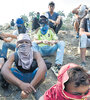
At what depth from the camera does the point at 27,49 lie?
2.96 m

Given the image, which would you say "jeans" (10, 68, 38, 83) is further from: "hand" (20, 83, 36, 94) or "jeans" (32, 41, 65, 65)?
"jeans" (32, 41, 65, 65)

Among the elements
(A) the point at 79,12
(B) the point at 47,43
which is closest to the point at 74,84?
(B) the point at 47,43

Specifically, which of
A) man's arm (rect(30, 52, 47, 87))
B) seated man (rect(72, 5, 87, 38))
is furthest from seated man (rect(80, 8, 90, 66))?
man's arm (rect(30, 52, 47, 87))

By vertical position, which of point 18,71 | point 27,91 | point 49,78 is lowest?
point 49,78

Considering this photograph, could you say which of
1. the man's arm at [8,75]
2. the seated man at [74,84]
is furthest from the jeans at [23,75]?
the seated man at [74,84]

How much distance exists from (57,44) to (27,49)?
1.48 metres

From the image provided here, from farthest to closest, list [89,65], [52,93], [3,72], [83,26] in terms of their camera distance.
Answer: [83,26]
[89,65]
[3,72]
[52,93]

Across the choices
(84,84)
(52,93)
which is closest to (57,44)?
(52,93)

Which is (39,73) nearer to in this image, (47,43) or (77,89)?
(77,89)

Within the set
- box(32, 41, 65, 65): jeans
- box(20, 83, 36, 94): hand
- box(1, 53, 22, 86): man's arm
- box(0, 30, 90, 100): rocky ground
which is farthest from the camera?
box(32, 41, 65, 65): jeans

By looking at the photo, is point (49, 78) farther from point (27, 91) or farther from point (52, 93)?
point (52, 93)

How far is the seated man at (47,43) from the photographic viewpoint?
4.04 metres

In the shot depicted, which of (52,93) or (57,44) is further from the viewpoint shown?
(57,44)

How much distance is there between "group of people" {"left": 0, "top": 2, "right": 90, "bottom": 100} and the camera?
4.78 ft
